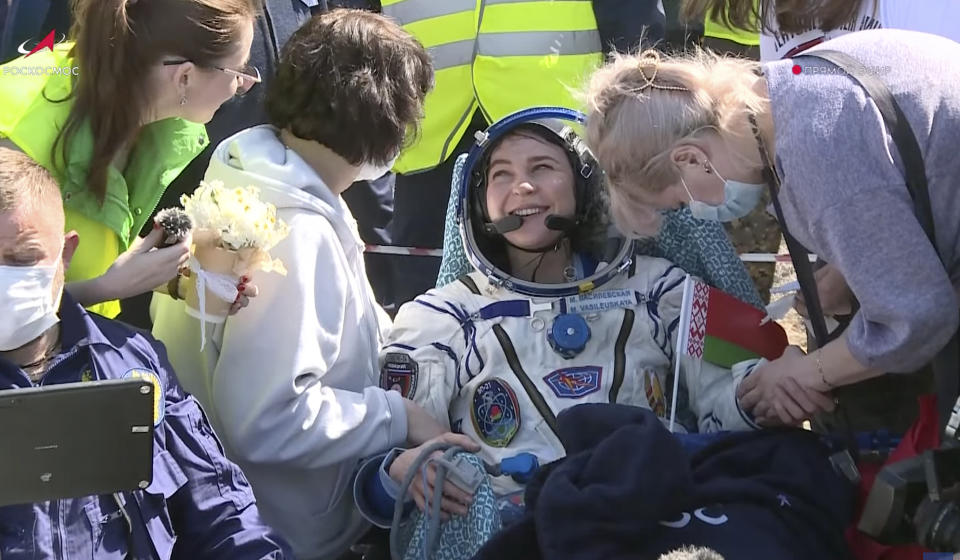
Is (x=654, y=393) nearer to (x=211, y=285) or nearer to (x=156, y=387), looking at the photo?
(x=211, y=285)

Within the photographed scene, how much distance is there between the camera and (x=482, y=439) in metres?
2.82

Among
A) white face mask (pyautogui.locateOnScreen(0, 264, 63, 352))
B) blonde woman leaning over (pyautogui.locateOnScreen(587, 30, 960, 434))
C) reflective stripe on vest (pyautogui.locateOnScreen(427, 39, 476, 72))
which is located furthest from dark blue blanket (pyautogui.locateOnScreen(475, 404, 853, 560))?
reflective stripe on vest (pyautogui.locateOnScreen(427, 39, 476, 72))

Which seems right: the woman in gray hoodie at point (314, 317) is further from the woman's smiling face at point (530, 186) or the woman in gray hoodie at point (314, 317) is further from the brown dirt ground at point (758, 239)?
the brown dirt ground at point (758, 239)

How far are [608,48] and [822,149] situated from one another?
215cm

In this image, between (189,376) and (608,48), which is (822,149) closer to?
(189,376)

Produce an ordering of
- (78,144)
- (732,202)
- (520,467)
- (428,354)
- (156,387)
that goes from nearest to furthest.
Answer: (156,387)
(732,202)
(78,144)
(520,467)
(428,354)

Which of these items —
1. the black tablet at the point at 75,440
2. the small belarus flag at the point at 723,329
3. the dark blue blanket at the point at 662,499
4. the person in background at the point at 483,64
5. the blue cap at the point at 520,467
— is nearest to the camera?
the black tablet at the point at 75,440

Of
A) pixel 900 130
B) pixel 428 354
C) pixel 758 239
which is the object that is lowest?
pixel 758 239

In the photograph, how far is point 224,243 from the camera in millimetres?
2359

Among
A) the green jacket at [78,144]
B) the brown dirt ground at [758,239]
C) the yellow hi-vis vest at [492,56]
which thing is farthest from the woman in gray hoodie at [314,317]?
the brown dirt ground at [758,239]

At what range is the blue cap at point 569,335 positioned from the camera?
2846 millimetres

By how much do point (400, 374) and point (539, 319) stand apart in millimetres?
388

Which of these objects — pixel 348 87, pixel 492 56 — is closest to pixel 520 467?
pixel 348 87

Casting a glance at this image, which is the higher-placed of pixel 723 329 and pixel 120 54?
pixel 120 54
